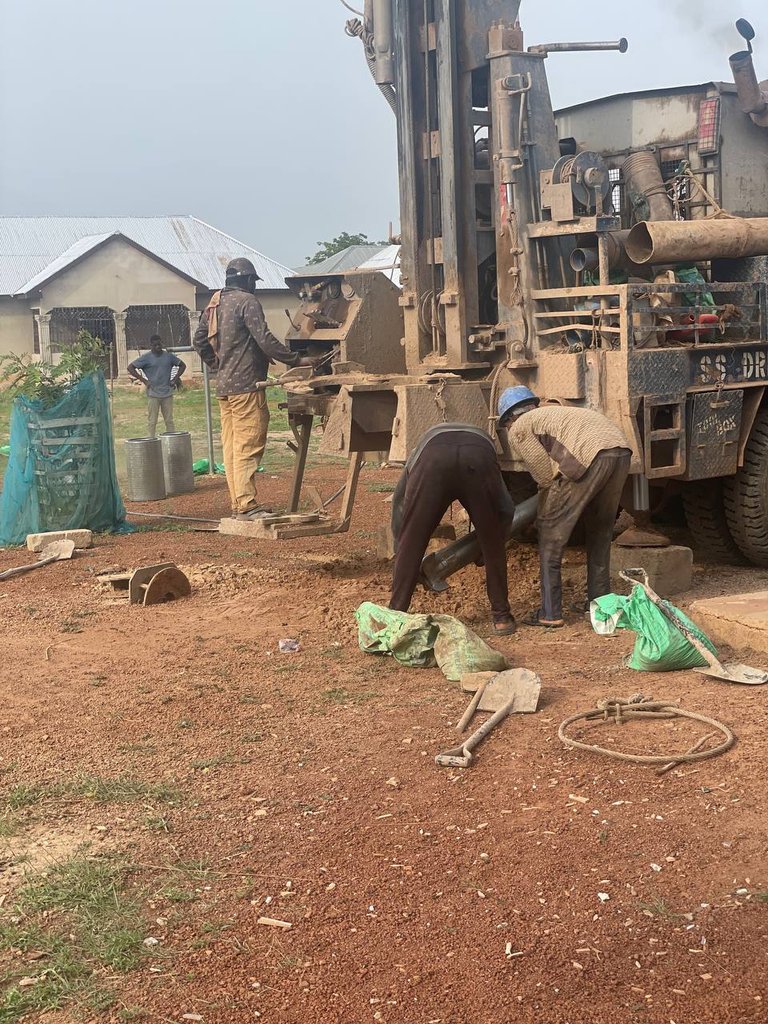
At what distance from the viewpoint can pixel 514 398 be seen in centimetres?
733

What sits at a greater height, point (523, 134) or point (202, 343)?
point (523, 134)

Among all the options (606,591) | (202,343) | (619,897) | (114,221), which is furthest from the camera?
(114,221)

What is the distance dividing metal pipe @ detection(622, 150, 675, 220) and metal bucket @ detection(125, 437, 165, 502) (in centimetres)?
644

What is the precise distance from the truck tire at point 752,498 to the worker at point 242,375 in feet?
9.64

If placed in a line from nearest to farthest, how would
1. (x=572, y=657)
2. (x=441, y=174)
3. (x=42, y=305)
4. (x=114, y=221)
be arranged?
1. (x=572, y=657)
2. (x=441, y=174)
3. (x=42, y=305)
4. (x=114, y=221)

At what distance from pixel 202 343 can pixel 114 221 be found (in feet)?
105

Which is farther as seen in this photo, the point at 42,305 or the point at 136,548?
the point at 42,305

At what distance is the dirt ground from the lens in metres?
3.37

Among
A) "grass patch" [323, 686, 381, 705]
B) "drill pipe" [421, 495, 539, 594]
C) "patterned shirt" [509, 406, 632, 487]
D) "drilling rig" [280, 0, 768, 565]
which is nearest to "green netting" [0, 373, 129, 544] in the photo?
"drilling rig" [280, 0, 768, 565]

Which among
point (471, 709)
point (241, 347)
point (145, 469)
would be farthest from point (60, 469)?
point (471, 709)

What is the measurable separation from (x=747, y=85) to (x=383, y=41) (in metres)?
2.31

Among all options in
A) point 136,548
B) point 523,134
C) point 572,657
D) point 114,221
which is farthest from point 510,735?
point 114,221

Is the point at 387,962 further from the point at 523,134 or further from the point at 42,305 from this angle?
the point at 42,305

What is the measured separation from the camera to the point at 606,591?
7.43m
